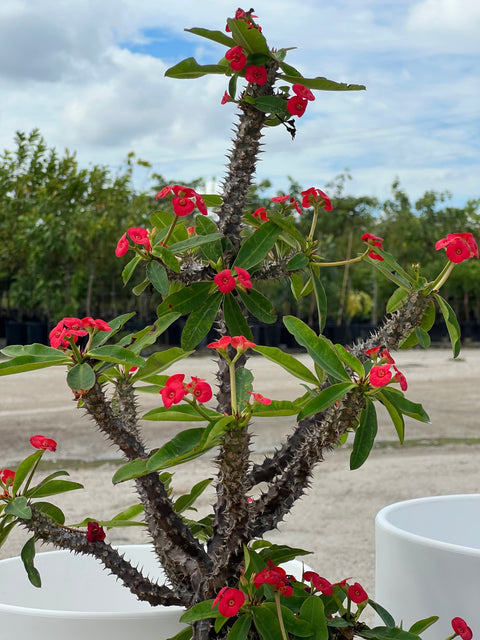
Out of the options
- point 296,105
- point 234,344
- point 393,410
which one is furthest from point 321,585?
point 296,105

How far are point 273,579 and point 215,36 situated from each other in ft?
2.28

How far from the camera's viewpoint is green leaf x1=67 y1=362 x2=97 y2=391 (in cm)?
87

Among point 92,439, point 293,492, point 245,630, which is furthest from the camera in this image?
point 92,439

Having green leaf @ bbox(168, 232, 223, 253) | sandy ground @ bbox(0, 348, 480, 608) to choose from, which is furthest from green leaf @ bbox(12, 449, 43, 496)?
sandy ground @ bbox(0, 348, 480, 608)

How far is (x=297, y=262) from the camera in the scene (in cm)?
110

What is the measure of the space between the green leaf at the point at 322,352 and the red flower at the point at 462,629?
46 centimetres

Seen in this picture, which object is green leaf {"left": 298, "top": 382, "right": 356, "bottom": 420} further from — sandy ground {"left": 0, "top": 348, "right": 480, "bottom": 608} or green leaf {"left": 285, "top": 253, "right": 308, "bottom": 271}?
sandy ground {"left": 0, "top": 348, "right": 480, "bottom": 608}

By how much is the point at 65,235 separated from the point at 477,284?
334 inches

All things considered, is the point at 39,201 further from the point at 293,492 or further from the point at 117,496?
the point at 293,492

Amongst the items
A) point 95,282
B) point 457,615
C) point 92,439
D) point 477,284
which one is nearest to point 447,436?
point 92,439

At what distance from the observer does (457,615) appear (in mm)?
1155

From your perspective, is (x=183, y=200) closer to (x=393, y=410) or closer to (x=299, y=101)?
(x=299, y=101)

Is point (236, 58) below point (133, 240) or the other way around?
the other way around

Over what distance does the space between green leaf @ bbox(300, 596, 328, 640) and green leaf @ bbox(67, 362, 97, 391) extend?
38 cm
